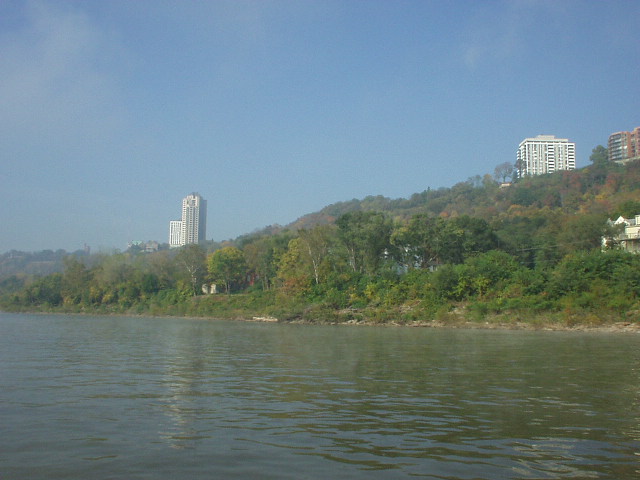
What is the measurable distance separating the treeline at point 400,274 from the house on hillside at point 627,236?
4.54 feet

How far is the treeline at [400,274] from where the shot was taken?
153ft

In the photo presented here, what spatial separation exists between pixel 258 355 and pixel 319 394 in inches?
383

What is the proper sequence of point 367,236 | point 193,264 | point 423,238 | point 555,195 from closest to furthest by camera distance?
point 423,238
point 367,236
point 193,264
point 555,195

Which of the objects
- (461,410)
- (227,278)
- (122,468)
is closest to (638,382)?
(461,410)

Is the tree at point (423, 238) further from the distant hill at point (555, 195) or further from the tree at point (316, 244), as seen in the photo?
the distant hill at point (555, 195)

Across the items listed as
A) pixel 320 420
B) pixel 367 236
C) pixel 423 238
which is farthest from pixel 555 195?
pixel 320 420

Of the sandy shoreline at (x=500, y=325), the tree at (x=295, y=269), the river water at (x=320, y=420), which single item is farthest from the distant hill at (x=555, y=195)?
the river water at (x=320, y=420)

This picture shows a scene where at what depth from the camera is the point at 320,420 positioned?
967cm

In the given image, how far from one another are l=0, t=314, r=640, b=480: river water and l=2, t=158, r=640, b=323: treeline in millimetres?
29763

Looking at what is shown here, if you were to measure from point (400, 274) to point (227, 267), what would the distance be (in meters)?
36.3

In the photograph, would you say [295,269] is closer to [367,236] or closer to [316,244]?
[316,244]

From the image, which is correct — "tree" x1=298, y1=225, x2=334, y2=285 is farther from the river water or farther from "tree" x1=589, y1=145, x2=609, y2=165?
"tree" x1=589, y1=145, x2=609, y2=165

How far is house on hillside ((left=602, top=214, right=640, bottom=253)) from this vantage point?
58719 millimetres

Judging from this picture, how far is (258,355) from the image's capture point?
21734 mm
